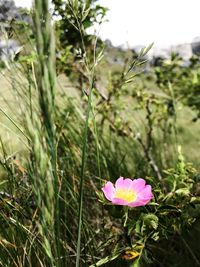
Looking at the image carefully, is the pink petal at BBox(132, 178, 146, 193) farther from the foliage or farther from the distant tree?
the distant tree

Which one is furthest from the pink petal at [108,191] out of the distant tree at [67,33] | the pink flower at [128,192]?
the distant tree at [67,33]

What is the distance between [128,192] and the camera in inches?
39.8

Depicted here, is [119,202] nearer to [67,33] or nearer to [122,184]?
[122,184]

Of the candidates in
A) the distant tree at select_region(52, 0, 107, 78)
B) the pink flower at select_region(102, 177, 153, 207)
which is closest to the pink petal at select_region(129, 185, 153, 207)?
the pink flower at select_region(102, 177, 153, 207)

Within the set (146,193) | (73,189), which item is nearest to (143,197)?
(146,193)

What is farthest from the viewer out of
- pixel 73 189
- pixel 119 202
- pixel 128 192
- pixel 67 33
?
pixel 67 33

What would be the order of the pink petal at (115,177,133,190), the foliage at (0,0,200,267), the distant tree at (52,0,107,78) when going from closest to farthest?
the foliage at (0,0,200,267)
the pink petal at (115,177,133,190)
the distant tree at (52,0,107,78)

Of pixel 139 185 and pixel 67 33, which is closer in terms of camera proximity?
pixel 139 185

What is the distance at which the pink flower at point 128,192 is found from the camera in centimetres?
93

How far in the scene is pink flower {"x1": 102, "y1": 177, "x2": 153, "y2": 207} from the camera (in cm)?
93

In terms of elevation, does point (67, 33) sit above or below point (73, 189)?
above

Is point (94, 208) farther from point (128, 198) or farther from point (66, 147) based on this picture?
point (128, 198)

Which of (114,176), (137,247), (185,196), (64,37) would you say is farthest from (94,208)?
(64,37)

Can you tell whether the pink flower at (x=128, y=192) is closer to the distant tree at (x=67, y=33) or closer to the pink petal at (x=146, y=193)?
the pink petal at (x=146, y=193)
